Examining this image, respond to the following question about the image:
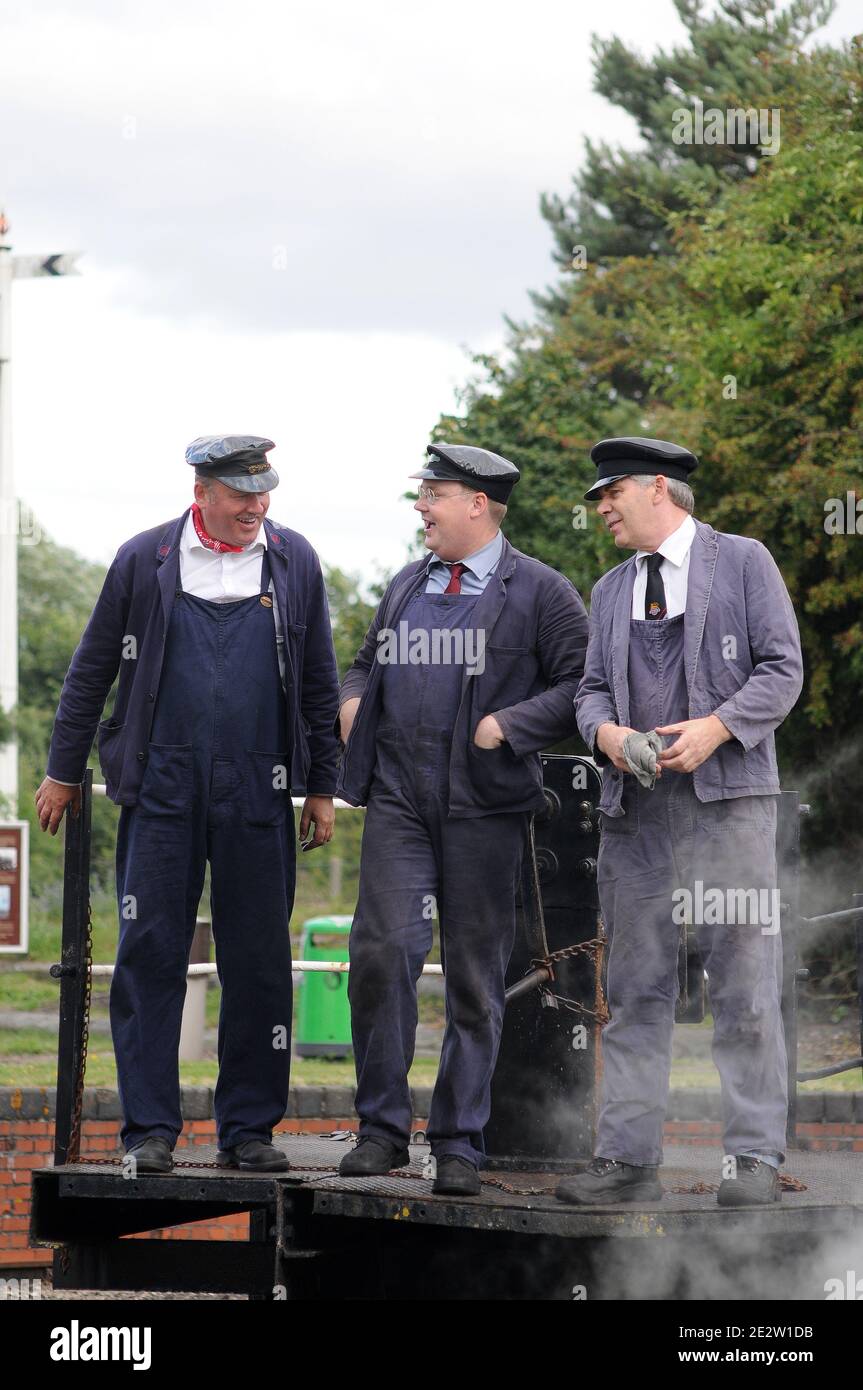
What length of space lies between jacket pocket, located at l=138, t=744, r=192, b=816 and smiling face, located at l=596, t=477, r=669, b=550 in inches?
53.7

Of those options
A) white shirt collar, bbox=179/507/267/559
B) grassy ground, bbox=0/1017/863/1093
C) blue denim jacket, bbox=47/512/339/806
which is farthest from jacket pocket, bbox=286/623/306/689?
grassy ground, bbox=0/1017/863/1093

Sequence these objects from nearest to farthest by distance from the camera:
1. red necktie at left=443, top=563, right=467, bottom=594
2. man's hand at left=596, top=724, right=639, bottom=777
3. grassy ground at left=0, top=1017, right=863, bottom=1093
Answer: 1. man's hand at left=596, top=724, right=639, bottom=777
2. red necktie at left=443, top=563, right=467, bottom=594
3. grassy ground at left=0, top=1017, right=863, bottom=1093

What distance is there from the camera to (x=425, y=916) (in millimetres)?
5074

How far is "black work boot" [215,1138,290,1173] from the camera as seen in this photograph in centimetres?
507

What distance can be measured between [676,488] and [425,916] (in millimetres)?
1378

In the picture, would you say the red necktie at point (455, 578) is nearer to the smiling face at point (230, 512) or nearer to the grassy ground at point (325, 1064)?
the smiling face at point (230, 512)

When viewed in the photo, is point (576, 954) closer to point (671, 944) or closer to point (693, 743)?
point (671, 944)

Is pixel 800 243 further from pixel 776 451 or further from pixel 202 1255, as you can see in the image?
pixel 202 1255

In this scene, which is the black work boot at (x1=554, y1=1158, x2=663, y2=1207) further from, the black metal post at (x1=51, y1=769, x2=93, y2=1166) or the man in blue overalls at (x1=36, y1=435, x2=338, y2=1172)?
the black metal post at (x1=51, y1=769, x2=93, y2=1166)

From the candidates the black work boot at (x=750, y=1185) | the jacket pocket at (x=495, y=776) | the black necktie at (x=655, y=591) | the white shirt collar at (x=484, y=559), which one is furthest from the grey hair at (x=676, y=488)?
the black work boot at (x=750, y=1185)

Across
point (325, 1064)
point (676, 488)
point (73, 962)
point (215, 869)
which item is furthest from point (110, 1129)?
point (676, 488)

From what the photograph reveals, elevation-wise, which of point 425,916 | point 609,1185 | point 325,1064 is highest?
point 425,916

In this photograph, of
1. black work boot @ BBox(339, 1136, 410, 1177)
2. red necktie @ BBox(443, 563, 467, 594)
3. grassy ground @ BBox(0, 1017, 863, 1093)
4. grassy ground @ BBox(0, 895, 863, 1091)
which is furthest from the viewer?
grassy ground @ BBox(0, 895, 863, 1091)

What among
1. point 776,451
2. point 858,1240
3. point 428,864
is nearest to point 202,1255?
point 428,864
